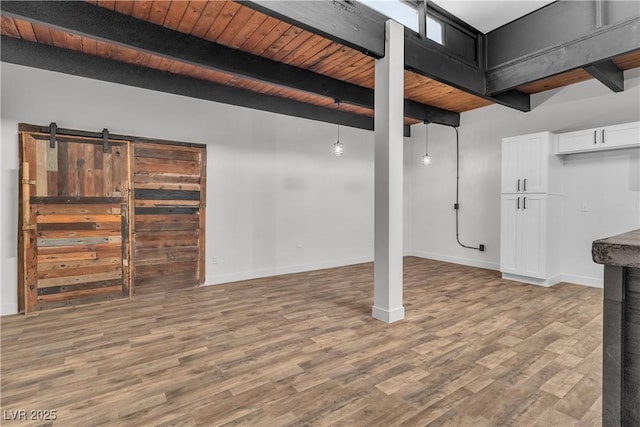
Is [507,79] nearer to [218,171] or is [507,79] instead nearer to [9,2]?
[218,171]

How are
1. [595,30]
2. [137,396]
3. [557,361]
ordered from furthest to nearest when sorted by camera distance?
1. [595,30]
2. [557,361]
3. [137,396]

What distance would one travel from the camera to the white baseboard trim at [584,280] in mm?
4316

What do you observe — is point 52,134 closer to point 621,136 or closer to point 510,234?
point 510,234

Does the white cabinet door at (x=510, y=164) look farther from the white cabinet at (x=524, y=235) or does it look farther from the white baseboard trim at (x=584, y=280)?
the white baseboard trim at (x=584, y=280)

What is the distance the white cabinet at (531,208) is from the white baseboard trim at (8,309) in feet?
20.7

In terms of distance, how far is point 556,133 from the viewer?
465 centimetres

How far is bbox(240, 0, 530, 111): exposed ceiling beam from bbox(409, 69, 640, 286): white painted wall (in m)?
1.62

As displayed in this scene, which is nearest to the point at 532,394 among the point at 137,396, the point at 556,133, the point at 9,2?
the point at 137,396

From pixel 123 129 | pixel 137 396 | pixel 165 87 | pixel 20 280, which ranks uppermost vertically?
pixel 165 87

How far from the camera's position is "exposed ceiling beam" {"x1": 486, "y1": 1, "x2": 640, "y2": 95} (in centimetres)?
A: 306

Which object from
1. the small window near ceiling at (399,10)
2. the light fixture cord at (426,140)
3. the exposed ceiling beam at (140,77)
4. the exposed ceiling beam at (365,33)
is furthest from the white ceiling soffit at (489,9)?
the light fixture cord at (426,140)

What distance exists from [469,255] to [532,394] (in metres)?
4.33

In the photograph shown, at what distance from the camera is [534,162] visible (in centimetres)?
446

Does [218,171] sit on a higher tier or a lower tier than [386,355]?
higher
